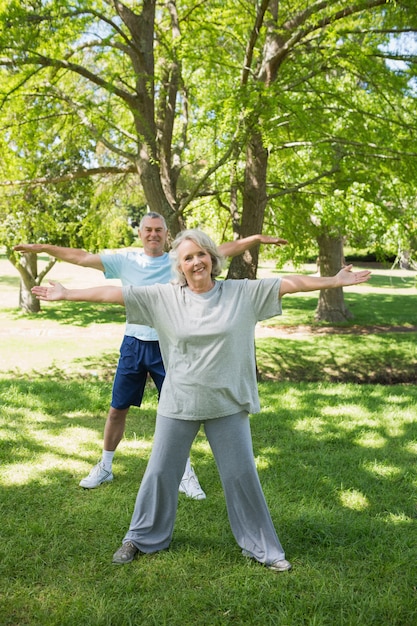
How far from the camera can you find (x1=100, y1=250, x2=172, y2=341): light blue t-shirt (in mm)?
4375

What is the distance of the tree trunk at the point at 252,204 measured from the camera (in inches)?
369

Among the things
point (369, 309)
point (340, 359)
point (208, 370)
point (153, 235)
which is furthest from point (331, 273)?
point (208, 370)

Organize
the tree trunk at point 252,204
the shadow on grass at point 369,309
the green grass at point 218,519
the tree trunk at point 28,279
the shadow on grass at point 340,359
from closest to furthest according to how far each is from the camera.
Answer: the green grass at point 218,519 → the tree trunk at point 252,204 → the shadow on grass at point 340,359 → the shadow on grass at point 369,309 → the tree trunk at point 28,279

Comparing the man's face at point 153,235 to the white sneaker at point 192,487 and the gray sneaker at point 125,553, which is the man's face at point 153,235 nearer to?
the white sneaker at point 192,487

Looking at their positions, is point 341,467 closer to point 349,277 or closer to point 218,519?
point 218,519

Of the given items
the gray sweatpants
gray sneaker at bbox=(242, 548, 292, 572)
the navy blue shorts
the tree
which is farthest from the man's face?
the tree

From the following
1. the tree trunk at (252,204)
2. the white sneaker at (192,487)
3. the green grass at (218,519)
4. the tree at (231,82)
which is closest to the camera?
the green grass at (218,519)

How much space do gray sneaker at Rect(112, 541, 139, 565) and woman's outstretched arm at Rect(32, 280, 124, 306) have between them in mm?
1383

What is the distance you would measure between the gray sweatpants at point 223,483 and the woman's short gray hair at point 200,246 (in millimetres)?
805

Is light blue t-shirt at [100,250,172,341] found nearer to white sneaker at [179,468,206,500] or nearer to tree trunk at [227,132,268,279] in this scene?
white sneaker at [179,468,206,500]

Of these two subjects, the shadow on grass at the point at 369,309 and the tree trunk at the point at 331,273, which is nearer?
the tree trunk at the point at 331,273

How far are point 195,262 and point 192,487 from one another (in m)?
1.82

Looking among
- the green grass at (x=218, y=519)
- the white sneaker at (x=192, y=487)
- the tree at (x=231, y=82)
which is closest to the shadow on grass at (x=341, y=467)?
the green grass at (x=218, y=519)

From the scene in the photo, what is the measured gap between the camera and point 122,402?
4363 millimetres
